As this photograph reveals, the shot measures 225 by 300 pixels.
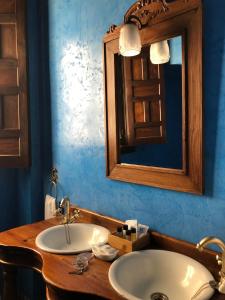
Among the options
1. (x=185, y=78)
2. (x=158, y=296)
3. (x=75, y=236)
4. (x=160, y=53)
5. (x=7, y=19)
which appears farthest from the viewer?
(x=7, y=19)

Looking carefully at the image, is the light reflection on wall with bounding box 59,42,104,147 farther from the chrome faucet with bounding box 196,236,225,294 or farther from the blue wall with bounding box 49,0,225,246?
the chrome faucet with bounding box 196,236,225,294

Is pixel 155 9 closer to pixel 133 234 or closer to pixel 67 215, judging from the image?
pixel 133 234

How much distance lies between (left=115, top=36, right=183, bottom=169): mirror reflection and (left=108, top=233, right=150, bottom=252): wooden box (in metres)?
0.36

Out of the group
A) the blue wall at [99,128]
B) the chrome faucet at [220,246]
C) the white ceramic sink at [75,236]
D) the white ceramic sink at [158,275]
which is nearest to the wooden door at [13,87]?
the blue wall at [99,128]

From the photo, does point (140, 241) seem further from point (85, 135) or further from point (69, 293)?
point (85, 135)

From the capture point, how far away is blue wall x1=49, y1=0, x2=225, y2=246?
1185 millimetres

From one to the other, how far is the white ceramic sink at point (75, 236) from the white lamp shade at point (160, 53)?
894 mm

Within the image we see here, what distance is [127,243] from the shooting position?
135 centimetres

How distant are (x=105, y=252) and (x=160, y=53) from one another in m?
0.93

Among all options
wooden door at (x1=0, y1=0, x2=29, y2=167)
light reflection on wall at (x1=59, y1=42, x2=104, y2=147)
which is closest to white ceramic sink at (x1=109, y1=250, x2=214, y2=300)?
light reflection on wall at (x1=59, y1=42, x2=104, y2=147)

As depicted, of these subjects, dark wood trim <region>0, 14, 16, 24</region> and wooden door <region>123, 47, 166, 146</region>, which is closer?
wooden door <region>123, 47, 166, 146</region>

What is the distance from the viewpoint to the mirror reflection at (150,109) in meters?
1.32

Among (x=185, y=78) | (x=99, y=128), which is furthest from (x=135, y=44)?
(x=99, y=128)

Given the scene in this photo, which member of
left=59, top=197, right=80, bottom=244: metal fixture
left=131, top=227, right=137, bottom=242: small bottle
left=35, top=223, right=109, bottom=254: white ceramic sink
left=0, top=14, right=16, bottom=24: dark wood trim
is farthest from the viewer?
left=0, top=14, right=16, bottom=24: dark wood trim
